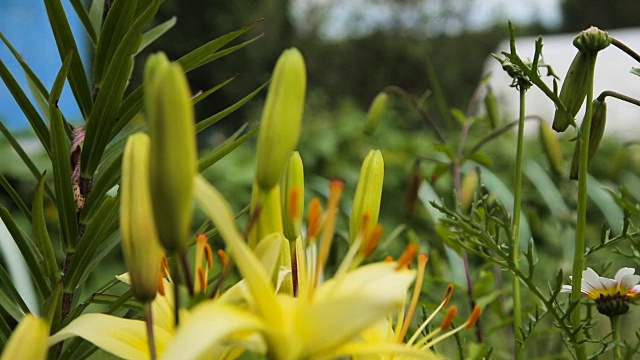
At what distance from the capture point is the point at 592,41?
0.40 metres

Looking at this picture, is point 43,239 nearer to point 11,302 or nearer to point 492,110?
point 11,302

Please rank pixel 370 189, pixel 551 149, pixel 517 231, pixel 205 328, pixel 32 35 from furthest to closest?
pixel 32 35, pixel 551 149, pixel 517 231, pixel 370 189, pixel 205 328

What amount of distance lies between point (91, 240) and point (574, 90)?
0.25 meters

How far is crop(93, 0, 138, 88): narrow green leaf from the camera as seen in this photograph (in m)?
0.40

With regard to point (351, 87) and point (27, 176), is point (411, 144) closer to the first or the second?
point (27, 176)

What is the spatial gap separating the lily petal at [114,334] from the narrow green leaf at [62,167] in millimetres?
107

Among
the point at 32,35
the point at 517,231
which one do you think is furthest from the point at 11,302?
the point at 32,35

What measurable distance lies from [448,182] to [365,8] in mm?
6869

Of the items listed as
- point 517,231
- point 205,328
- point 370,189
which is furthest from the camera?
point 517,231

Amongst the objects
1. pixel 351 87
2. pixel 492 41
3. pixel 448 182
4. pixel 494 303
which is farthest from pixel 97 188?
pixel 492 41

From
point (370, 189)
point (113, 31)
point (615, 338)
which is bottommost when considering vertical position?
point (615, 338)

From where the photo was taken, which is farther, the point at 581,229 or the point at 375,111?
the point at 375,111

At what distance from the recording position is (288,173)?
13.1 inches

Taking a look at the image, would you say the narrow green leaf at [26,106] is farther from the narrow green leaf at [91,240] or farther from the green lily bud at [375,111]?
the green lily bud at [375,111]
